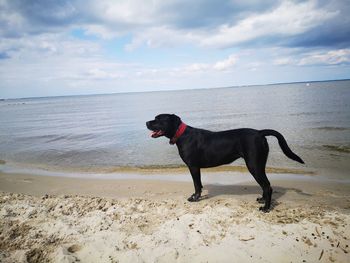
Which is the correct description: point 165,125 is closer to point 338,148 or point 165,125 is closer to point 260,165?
point 260,165

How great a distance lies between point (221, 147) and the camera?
5.44 m

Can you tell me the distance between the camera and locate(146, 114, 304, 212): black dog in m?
5.06

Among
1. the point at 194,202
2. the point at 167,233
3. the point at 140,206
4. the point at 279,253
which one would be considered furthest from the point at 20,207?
the point at 279,253

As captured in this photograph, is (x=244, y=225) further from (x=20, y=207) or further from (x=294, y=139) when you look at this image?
(x=294, y=139)

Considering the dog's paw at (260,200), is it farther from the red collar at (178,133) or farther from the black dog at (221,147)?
the red collar at (178,133)

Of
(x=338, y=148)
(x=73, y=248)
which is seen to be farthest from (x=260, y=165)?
(x=338, y=148)

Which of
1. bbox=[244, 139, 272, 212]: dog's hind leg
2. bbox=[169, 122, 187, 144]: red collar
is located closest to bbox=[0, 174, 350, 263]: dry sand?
bbox=[244, 139, 272, 212]: dog's hind leg

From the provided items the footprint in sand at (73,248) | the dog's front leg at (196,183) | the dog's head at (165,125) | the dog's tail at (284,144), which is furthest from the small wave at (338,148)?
the footprint in sand at (73,248)

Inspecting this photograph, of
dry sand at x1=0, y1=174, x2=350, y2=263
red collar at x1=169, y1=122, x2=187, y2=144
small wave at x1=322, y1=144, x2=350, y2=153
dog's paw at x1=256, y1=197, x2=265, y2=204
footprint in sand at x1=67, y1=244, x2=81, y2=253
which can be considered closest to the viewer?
dry sand at x1=0, y1=174, x2=350, y2=263

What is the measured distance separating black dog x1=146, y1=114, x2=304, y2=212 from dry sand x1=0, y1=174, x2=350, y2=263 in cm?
66

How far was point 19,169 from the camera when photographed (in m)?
10.0

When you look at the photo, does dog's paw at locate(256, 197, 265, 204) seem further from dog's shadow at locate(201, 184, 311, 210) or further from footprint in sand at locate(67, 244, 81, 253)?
footprint in sand at locate(67, 244, 81, 253)

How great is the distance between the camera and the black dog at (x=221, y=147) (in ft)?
16.6

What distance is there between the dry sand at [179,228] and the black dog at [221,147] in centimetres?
66
